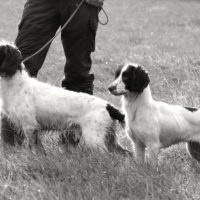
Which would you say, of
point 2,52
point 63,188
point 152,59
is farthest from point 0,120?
point 152,59

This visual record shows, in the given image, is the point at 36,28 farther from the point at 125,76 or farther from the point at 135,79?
the point at 135,79

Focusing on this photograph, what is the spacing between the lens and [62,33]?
6977mm

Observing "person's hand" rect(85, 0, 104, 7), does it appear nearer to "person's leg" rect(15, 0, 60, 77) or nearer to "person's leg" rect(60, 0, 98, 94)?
"person's leg" rect(60, 0, 98, 94)

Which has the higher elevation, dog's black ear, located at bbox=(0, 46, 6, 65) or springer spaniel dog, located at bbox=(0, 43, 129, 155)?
dog's black ear, located at bbox=(0, 46, 6, 65)

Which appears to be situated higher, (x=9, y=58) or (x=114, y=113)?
(x=9, y=58)

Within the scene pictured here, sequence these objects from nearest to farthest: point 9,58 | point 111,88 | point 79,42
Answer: point 111,88
point 9,58
point 79,42

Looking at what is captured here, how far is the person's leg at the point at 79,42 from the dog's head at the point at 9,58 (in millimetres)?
839

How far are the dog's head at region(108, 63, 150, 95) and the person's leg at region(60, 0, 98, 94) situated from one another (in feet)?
3.02

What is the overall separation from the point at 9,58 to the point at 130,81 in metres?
1.33

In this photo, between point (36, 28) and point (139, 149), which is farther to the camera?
point (36, 28)

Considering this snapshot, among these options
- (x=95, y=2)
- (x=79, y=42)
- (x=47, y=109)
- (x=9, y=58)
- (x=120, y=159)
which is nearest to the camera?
(x=120, y=159)

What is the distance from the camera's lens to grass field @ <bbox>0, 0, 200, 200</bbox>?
477 centimetres

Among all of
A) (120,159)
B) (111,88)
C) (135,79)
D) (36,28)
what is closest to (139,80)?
(135,79)

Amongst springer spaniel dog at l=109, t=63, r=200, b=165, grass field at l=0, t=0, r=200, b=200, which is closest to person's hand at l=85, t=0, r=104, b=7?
springer spaniel dog at l=109, t=63, r=200, b=165
